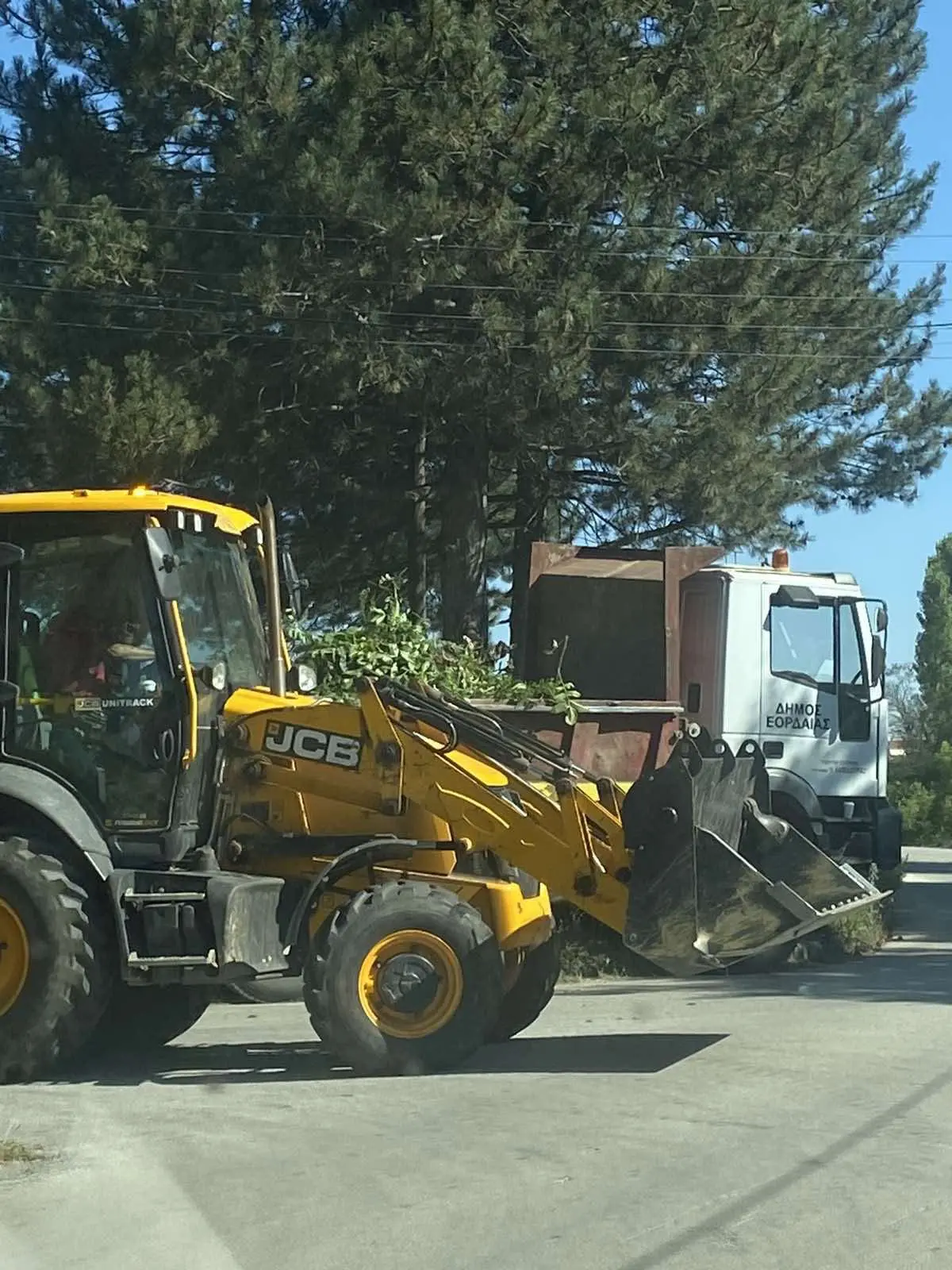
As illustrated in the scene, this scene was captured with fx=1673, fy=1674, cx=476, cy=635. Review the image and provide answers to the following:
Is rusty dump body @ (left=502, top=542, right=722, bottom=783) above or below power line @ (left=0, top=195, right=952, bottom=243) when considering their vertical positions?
below

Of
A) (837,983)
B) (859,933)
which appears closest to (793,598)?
(859,933)

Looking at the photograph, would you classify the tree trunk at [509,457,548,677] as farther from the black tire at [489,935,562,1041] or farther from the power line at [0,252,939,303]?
the black tire at [489,935,562,1041]

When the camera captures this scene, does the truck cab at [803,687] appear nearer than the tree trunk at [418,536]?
Yes

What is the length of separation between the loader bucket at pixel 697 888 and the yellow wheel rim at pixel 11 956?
3.12m

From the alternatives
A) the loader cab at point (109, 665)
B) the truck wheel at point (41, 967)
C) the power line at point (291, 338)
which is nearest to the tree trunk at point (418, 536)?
the power line at point (291, 338)

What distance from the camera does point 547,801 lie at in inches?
358

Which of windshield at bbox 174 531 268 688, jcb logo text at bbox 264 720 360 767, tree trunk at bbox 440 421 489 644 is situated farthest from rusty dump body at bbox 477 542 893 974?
tree trunk at bbox 440 421 489 644

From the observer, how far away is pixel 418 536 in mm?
20359

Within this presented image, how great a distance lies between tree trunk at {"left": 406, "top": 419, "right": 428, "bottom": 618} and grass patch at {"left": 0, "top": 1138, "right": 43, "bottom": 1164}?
12.8 meters

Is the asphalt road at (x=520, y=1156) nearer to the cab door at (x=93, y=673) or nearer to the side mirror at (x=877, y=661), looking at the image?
the cab door at (x=93, y=673)

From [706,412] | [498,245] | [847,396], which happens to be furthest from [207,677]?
[847,396]

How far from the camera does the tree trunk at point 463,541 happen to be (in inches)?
765

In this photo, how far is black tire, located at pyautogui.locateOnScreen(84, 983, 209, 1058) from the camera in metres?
9.63

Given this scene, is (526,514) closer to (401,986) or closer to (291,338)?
(291,338)
